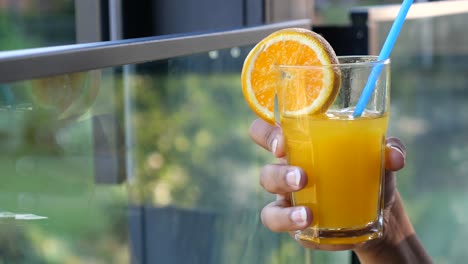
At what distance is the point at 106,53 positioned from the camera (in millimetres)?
1028

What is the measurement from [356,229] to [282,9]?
3.90ft

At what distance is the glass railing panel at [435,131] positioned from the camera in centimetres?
479

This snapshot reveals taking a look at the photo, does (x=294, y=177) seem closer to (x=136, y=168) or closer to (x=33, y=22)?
(x=136, y=168)

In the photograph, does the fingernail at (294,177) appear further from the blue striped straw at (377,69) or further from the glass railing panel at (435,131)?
the glass railing panel at (435,131)

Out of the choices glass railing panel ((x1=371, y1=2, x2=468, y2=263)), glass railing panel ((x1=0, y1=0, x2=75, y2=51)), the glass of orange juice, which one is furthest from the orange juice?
glass railing panel ((x1=0, y1=0, x2=75, y2=51))

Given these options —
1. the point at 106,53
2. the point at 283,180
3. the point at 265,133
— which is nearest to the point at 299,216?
the point at 283,180

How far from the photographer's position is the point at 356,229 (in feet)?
3.69

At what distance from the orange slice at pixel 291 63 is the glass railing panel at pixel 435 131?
7.51 ft

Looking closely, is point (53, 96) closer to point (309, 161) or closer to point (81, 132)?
→ point (81, 132)

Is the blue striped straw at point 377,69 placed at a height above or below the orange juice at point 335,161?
above

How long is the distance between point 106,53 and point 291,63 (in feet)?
0.90

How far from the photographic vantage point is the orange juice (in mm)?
1103

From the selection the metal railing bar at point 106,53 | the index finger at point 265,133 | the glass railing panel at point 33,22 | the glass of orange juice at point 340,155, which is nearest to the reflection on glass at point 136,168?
the metal railing bar at point 106,53

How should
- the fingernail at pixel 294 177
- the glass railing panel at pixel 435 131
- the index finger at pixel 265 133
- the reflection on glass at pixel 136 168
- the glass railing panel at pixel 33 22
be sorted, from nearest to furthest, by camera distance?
the reflection on glass at pixel 136 168
the fingernail at pixel 294 177
the index finger at pixel 265 133
the glass railing panel at pixel 435 131
the glass railing panel at pixel 33 22
